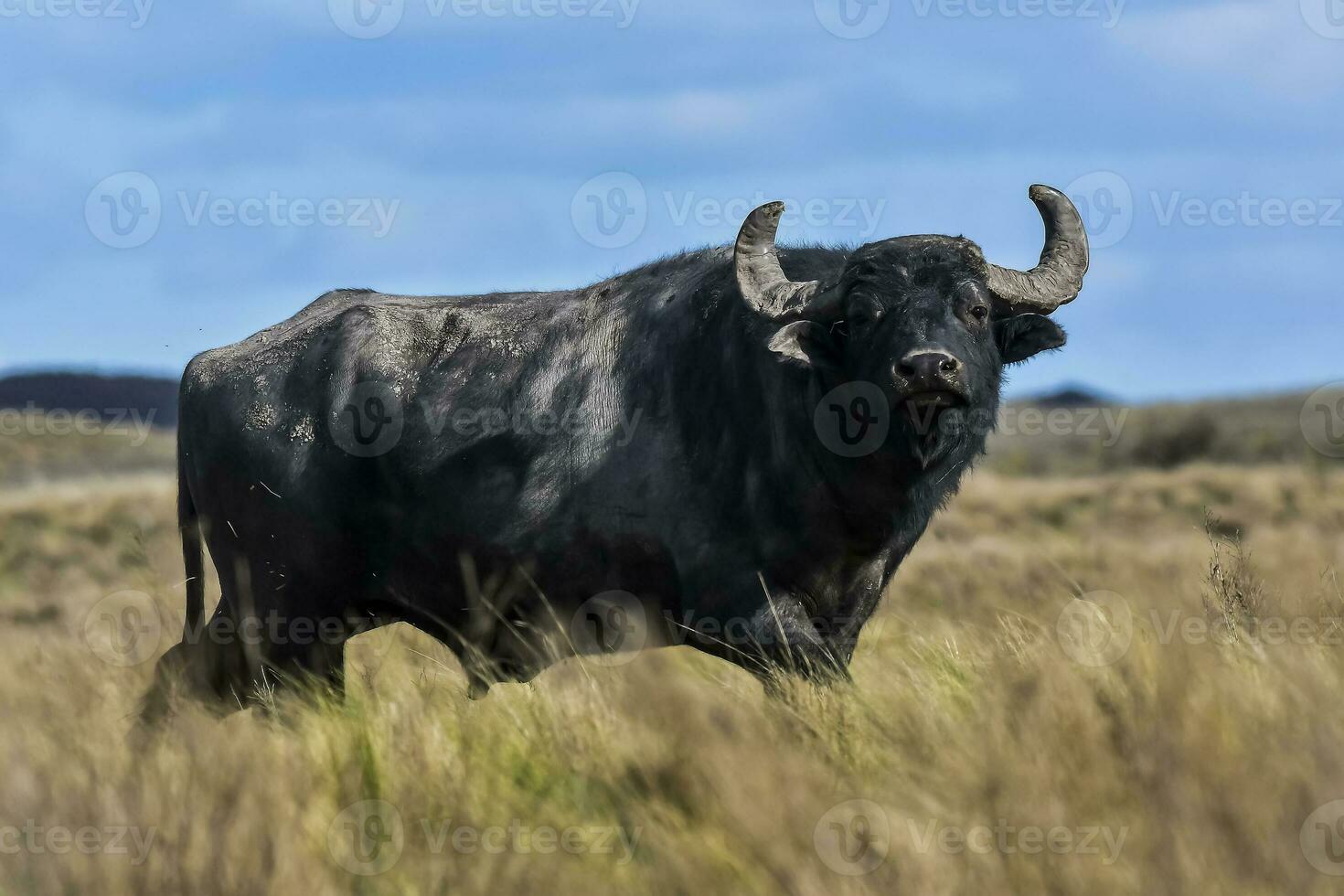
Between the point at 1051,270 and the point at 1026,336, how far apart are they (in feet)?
1.16

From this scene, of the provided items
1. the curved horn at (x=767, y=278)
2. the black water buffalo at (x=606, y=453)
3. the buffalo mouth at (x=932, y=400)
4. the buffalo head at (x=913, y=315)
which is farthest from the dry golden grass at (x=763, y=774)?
the curved horn at (x=767, y=278)

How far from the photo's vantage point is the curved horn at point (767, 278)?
21.2 ft

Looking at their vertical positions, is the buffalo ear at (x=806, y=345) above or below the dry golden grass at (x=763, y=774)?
above

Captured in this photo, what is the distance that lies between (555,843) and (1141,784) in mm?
1635

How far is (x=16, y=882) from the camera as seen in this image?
4344 millimetres

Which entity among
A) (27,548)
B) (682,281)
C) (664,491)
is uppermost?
(682,281)

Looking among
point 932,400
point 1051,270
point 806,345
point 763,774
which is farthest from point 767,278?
point 763,774

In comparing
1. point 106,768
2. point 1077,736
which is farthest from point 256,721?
point 1077,736

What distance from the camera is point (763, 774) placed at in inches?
167

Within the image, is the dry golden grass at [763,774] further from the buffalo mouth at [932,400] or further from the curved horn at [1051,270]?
the curved horn at [1051,270]

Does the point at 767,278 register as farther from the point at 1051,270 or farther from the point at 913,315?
the point at 1051,270

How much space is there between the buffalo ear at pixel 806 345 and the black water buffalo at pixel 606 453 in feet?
0.04

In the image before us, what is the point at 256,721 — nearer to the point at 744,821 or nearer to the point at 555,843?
the point at 555,843

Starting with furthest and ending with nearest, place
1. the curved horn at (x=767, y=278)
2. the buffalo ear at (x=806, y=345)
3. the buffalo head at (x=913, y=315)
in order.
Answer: the curved horn at (x=767, y=278) < the buffalo ear at (x=806, y=345) < the buffalo head at (x=913, y=315)
